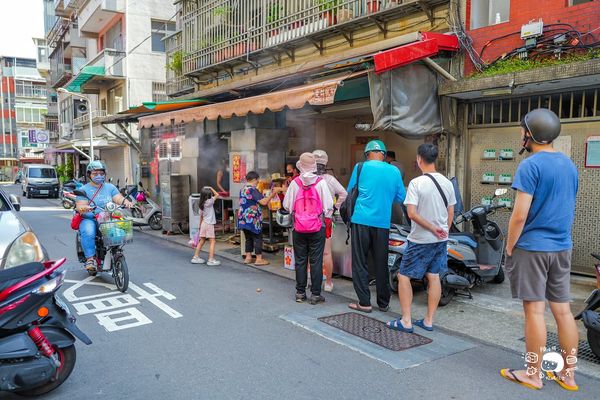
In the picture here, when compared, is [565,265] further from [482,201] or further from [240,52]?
[240,52]

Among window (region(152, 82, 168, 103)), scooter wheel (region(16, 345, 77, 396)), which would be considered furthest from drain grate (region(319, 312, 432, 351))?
window (region(152, 82, 168, 103))

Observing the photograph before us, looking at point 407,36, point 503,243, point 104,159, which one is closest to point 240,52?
point 407,36

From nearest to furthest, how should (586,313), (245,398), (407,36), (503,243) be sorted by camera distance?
1. (245,398)
2. (586,313)
3. (503,243)
4. (407,36)

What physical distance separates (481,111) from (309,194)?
12.7ft

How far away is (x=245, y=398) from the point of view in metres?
3.45

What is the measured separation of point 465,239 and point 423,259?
5.57ft

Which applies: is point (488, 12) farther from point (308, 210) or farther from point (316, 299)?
point (316, 299)

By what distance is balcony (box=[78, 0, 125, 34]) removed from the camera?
23638mm

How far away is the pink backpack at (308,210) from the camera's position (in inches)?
229

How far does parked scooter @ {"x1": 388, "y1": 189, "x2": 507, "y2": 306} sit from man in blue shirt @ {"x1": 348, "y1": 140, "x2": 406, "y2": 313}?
47 cm

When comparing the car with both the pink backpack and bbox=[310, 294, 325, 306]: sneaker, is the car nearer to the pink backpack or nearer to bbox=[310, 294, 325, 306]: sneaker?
the pink backpack

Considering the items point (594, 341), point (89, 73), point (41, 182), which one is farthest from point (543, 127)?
point (41, 182)

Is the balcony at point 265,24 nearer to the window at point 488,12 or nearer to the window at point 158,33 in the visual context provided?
the window at point 488,12

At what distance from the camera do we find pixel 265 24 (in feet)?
38.2
